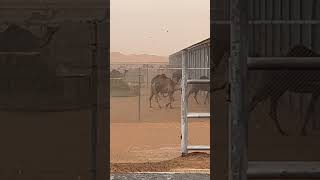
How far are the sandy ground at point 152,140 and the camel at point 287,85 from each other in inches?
221

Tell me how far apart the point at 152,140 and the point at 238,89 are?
39.0 feet

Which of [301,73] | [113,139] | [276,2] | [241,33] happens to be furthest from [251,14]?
[113,139]

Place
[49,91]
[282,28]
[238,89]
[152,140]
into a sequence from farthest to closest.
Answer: [152,140] → [49,91] → [282,28] → [238,89]

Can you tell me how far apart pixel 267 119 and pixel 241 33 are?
4.79ft

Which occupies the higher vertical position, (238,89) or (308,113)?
(238,89)

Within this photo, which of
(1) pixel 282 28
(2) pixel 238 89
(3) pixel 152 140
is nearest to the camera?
(2) pixel 238 89

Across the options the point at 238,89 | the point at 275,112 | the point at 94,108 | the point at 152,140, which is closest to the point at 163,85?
the point at 152,140

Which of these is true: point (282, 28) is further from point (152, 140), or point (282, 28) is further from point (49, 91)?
point (152, 140)

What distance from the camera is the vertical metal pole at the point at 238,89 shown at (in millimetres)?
2152

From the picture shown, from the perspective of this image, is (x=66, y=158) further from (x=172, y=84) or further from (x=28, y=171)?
(x=172, y=84)

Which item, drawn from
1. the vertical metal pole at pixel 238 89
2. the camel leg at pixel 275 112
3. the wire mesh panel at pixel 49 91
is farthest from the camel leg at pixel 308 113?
the vertical metal pole at pixel 238 89

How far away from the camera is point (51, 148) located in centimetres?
369

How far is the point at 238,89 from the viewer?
2.19 m

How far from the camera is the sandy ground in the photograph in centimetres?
967
